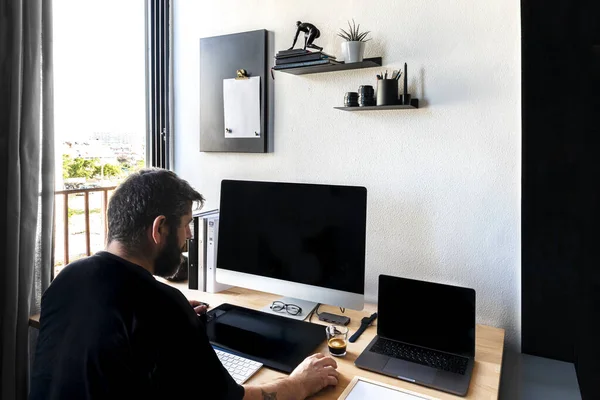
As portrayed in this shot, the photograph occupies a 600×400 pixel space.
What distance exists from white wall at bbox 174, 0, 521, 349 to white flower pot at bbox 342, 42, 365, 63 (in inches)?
3.2

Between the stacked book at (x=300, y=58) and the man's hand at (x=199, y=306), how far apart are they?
0.96 m

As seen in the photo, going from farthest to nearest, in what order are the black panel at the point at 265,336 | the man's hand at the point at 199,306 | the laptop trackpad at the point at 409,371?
the man's hand at the point at 199,306, the black panel at the point at 265,336, the laptop trackpad at the point at 409,371

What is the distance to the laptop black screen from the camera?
1256 millimetres

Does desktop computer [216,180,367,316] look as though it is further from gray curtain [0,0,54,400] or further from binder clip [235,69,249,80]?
gray curtain [0,0,54,400]

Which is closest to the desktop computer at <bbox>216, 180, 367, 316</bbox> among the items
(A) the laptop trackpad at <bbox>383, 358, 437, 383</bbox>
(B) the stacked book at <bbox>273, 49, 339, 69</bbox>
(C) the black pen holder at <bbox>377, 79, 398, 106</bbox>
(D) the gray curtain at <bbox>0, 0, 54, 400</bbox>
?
(A) the laptop trackpad at <bbox>383, 358, 437, 383</bbox>

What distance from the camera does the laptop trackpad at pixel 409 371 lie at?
44.7 inches

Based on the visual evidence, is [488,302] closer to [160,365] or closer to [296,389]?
[296,389]

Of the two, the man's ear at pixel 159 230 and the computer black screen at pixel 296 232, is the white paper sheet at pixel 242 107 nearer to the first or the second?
the computer black screen at pixel 296 232

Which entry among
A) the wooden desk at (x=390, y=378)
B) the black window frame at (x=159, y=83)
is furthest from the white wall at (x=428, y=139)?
the black window frame at (x=159, y=83)

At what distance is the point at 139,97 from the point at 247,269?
1.15m
